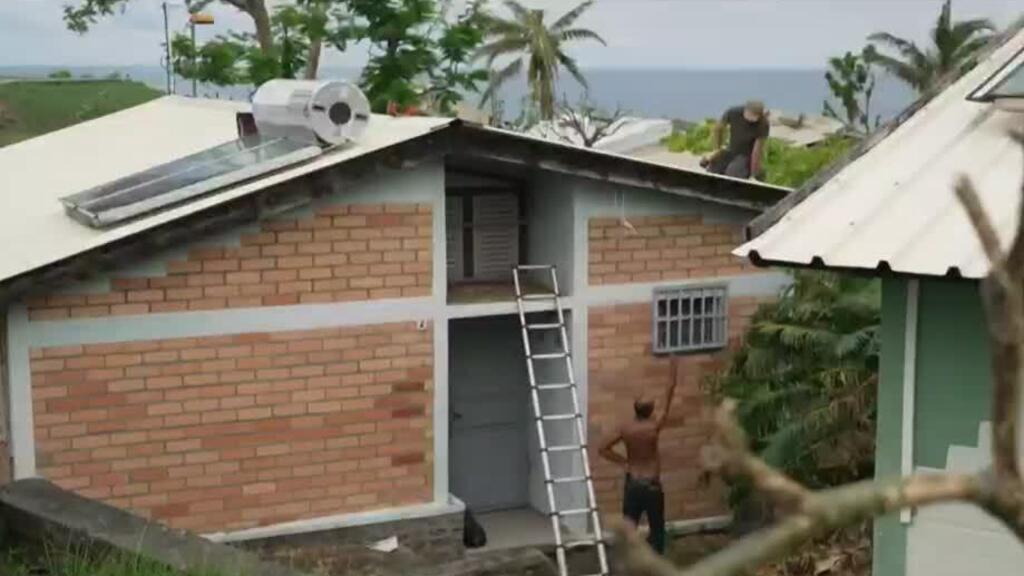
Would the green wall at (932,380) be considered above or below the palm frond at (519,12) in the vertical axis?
below

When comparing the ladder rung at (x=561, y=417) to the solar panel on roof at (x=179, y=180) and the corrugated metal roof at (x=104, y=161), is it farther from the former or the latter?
the solar panel on roof at (x=179, y=180)

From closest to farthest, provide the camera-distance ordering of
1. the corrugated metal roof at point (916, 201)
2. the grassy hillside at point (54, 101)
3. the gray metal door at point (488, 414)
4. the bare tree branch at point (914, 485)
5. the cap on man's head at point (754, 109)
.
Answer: the bare tree branch at point (914, 485) < the corrugated metal roof at point (916, 201) < the gray metal door at point (488, 414) < the cap on man's head at point (754, 109) < the grassy hillside at point (54, 101)

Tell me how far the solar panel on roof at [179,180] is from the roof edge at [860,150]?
4.67m

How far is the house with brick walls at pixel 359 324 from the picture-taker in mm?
10781

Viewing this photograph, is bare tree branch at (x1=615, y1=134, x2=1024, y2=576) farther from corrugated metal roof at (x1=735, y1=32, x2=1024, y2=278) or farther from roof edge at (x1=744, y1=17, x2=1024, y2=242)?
roof edge at (x1=744, y1=17, x2=1024, y2=242)

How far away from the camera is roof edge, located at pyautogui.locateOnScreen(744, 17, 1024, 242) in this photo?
25.9 feet

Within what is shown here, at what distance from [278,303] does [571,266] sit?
104 inches

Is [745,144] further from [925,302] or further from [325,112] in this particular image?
[925,302]

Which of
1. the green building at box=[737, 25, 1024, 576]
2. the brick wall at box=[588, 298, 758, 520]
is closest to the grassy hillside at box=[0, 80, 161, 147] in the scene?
the brick wall at box=[588, 298, 758, 520]

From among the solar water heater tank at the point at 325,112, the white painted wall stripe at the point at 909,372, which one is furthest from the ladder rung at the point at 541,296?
the white painted wall stripe at the point at 909,372

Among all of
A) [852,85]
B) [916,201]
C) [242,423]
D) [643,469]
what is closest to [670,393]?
[643,469]

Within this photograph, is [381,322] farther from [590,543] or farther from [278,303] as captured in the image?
[590,543]

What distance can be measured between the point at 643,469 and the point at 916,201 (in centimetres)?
472

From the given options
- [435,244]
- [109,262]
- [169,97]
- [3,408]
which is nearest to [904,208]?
[435,244]
